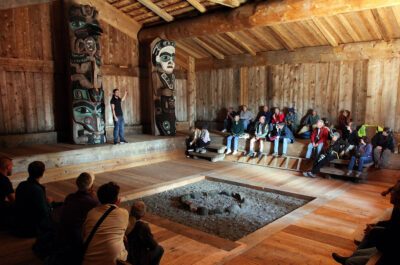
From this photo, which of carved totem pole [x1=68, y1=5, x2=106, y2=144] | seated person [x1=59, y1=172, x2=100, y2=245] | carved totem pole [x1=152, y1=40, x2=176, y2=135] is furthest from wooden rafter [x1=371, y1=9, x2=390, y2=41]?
seated person [x1=59, y1=172, x2=100, y2=245]

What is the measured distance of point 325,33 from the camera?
7867mm

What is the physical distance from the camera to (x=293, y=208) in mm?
5301

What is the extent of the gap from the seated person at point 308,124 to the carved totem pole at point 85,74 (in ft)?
17.5

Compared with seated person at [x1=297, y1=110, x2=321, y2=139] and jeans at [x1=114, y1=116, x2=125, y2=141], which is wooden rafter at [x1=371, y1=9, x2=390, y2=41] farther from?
jeans at [x1=114, y1=116, x2=125, y2=141]

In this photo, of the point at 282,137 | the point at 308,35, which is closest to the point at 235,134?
the point at 282,137

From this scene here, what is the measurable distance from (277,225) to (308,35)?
577 centimetres

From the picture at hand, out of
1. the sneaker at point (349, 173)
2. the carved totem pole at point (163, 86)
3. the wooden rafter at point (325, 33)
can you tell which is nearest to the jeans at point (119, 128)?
the carved totem pole at point (163, 86)

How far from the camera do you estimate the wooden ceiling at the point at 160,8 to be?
8.28m

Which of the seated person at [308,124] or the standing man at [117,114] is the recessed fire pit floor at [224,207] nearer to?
the standing man at [117,114]

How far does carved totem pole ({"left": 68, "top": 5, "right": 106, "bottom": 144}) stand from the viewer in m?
7.94

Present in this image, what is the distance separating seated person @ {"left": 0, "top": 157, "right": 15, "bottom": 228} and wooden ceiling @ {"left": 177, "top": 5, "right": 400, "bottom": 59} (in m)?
6.80

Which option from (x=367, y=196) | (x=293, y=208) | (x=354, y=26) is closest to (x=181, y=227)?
(x=293, y=208)

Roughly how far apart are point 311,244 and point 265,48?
7.09m

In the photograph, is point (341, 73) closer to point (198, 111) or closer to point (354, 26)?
point (354, 26)
